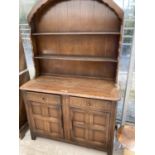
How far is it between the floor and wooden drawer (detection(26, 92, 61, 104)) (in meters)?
0.67

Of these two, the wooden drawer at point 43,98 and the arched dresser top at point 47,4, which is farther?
the wooden drawer at point 43,98

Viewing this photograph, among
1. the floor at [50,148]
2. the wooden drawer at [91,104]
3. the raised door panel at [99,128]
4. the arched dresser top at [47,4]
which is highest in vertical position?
the arched dresser top at [47,4]

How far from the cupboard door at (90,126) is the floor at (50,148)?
0.54ft

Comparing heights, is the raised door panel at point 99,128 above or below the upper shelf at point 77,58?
below

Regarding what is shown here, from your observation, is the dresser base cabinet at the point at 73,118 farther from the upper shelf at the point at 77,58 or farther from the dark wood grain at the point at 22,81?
the upper shelf at the point at 77,58

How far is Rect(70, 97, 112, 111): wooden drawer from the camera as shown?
163 cm

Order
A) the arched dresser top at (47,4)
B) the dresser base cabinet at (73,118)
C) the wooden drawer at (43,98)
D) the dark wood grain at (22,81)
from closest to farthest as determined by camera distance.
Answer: the arched dresser top at (47,4) → the dresser base cabinet at (73,118) → the wooden drawer at (43,98) → the dark wood grain at (22,81)

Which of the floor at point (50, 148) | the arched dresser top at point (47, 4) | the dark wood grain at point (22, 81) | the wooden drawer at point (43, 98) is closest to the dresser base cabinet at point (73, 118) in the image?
the wooden drawer at point (43, 98)

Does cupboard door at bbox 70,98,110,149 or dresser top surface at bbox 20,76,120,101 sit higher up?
dresser top surface at bbox 20,76,120,101

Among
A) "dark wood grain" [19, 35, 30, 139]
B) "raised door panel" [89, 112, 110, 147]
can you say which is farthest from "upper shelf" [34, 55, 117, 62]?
"raised door panel" [89, 112, 110, 147]

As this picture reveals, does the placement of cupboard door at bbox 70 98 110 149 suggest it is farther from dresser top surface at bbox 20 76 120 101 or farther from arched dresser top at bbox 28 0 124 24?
arched dresser top at bbox 28 0 124 24

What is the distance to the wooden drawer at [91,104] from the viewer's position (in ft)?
5.34
